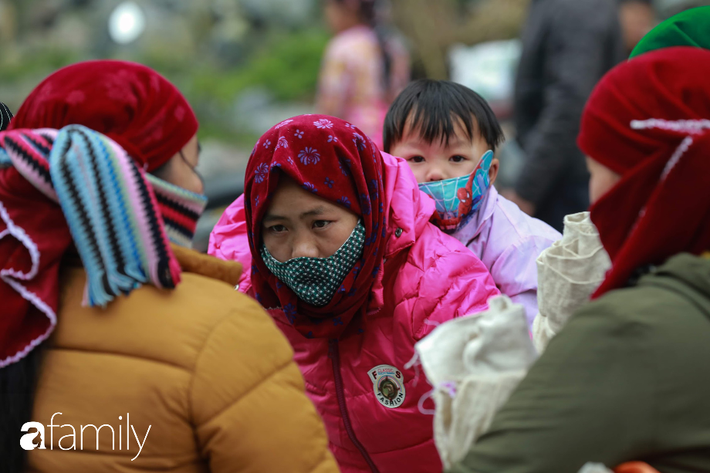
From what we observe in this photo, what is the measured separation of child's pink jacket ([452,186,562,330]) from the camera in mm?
2373

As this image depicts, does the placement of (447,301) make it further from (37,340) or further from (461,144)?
(37,340)

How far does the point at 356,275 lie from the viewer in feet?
7.23

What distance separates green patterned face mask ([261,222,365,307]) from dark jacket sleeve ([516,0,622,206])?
2.00m

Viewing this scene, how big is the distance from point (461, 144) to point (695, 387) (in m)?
1.46

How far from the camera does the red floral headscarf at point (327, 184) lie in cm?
217

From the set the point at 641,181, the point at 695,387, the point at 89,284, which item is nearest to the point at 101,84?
the point at 89,284

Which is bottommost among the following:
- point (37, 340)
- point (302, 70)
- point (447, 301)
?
point (302, 70)

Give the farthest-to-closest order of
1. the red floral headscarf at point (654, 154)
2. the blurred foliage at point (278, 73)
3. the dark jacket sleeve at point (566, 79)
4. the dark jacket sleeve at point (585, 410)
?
1. the blurred foliage at point (278, 73)
2. the dark jacket sleeve at point (566, 79)
3. the red floral headscarf at point (654, 154)
4. the dark jacket sleeve at point (585, 410)

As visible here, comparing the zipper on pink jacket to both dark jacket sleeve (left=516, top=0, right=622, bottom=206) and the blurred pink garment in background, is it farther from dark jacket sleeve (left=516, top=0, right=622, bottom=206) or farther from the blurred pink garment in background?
the blurred pink garment in background

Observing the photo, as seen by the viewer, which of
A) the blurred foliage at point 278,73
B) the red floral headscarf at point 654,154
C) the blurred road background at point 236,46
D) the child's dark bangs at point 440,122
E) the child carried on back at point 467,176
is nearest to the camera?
the red floral headscarf at point 654,154

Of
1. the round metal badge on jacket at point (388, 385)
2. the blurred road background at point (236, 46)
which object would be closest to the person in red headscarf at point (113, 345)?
the round metal badge on jacket at point (388, 385)

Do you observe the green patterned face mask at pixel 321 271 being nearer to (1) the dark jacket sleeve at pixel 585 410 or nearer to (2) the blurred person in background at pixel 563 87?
(1) the dark jacket sleeve at pixel 585 410

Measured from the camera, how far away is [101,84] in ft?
5.66

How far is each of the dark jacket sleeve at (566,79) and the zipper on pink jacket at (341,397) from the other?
2031 millimetres
